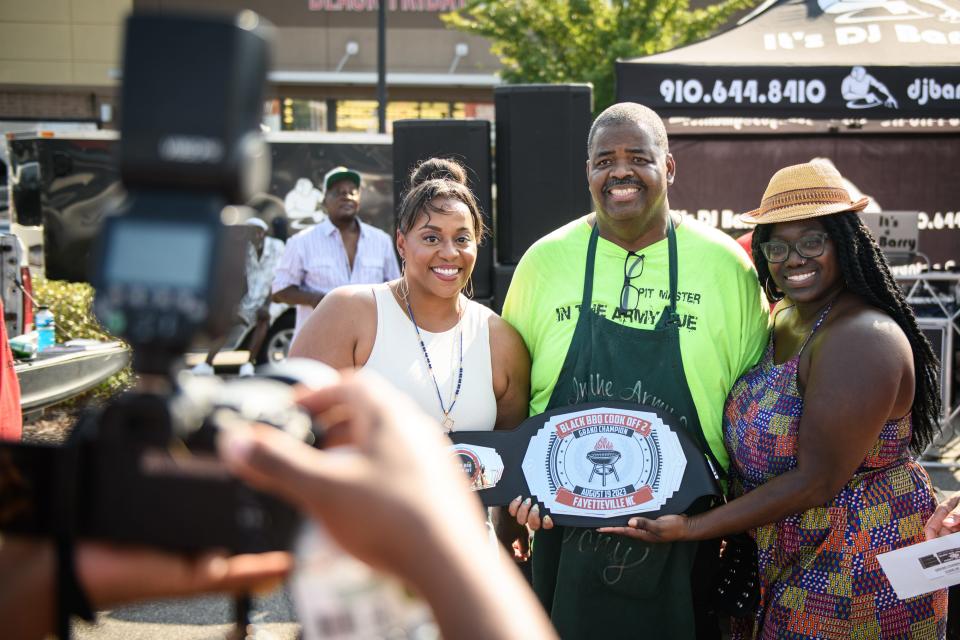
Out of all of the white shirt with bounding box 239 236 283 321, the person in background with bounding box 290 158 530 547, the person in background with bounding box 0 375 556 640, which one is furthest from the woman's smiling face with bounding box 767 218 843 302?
the white shirt with bounding box 239 236 283 321

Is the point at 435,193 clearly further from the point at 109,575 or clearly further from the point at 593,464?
the point at 109,575

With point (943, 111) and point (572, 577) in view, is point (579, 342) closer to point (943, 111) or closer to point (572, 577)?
point (572, 577)

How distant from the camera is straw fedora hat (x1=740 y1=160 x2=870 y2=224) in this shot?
2447 mm

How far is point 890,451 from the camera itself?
2.35 metres

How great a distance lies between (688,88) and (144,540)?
5541mm

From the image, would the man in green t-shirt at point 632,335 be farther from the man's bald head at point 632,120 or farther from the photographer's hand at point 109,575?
the photographer's hand at point 109,575

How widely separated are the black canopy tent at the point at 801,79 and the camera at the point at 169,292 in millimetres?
5169

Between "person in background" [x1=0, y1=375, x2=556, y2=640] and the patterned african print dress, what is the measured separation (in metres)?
1.90

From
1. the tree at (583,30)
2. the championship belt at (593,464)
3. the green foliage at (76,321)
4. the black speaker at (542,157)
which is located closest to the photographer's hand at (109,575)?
the championship belt at (593,464)

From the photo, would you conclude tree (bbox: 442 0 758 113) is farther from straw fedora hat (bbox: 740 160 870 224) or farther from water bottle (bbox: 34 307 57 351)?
straw fedora hat (bbox: 740 160 870 224)

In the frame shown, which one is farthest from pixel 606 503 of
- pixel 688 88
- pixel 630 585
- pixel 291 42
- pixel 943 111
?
pixel 291 42

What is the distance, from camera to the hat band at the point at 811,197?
2455 millimetres

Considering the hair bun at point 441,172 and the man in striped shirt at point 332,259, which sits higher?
the hair bun at point 441,172

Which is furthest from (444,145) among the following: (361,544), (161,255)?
(361,544)
